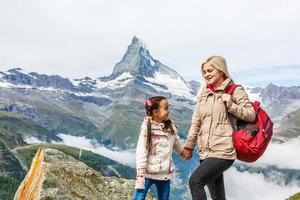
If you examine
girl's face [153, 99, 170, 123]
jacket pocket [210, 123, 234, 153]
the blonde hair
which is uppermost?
the blonde hair

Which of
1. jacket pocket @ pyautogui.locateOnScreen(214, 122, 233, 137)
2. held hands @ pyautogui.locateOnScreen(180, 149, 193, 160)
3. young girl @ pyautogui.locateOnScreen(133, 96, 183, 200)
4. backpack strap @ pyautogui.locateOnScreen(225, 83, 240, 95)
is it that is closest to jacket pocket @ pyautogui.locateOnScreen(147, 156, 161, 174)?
young girl @ pyautogui.locateOnScreen(133, 96, 183, 200)

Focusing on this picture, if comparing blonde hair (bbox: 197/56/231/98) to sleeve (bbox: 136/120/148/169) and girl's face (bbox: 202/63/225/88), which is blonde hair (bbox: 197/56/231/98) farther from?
sleeve (bbox: 136/120/148/169)

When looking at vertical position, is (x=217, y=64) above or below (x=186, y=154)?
above

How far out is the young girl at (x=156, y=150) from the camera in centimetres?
1222

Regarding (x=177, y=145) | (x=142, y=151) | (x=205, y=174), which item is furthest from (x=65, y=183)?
(x=205, y=174)

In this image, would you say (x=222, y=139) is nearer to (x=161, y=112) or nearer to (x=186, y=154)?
(x=186, y=154)

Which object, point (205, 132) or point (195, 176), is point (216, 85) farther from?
point (195, 176)

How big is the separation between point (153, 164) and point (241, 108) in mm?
2829

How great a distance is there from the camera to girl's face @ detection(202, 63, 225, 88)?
39.6 ft

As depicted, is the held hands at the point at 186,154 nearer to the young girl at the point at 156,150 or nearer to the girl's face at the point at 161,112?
the young girl at the point at 156,150

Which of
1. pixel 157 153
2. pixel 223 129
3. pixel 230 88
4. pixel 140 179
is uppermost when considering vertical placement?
pixel 230 88

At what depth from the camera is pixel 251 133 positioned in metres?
11.1

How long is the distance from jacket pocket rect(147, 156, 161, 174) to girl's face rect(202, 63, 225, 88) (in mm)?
2426

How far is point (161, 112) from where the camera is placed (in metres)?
12.7
